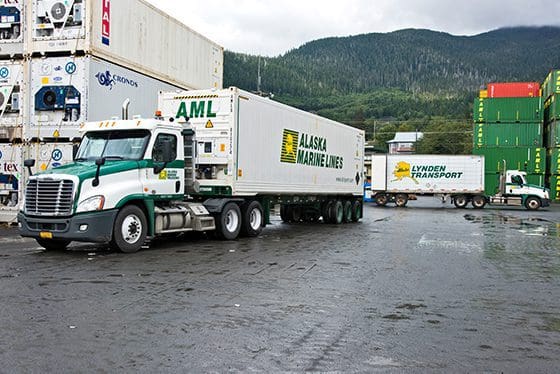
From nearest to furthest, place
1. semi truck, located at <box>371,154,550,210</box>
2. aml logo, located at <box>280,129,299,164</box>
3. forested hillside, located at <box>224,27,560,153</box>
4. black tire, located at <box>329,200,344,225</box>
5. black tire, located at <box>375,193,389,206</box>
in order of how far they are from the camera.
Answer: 1. aml logo, located at <box>280,129,299,164</box>
2. black tire, located at <box>329,200,344,225</box>
3. semi truck, located at <box>371,154,550,210</box>
4. black tire, located at <box>375,193,389,206</box>
5. forested hillside, located at <box>224,27,560,153</box>

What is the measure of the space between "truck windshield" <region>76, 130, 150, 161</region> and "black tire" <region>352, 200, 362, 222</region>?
1231 centimetres

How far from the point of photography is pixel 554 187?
43.2 m

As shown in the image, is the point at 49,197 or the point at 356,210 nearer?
the point at 49,197

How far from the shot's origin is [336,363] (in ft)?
15.0

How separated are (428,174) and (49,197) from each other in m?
32.3

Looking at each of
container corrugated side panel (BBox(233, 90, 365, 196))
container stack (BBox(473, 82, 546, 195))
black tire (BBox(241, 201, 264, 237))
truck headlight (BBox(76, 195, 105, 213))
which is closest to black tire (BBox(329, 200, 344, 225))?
container corrugated side panel (BBox(233, 90, 365, 196))

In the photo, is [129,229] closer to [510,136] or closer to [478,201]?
[478,201]

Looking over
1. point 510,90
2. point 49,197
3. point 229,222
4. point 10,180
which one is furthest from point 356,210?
point 510,90

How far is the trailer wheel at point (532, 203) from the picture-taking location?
37013 millimetres

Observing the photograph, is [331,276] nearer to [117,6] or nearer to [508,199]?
[117,6]

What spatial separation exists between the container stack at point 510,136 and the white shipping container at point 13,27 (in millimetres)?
36545

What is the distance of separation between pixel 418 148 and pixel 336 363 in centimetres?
Answer: 10889

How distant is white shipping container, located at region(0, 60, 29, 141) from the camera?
48.5ft

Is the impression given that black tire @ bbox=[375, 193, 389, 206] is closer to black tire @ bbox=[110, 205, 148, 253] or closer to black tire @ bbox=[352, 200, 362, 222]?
black tire @ bbox=[352, 200, 362, 222]
